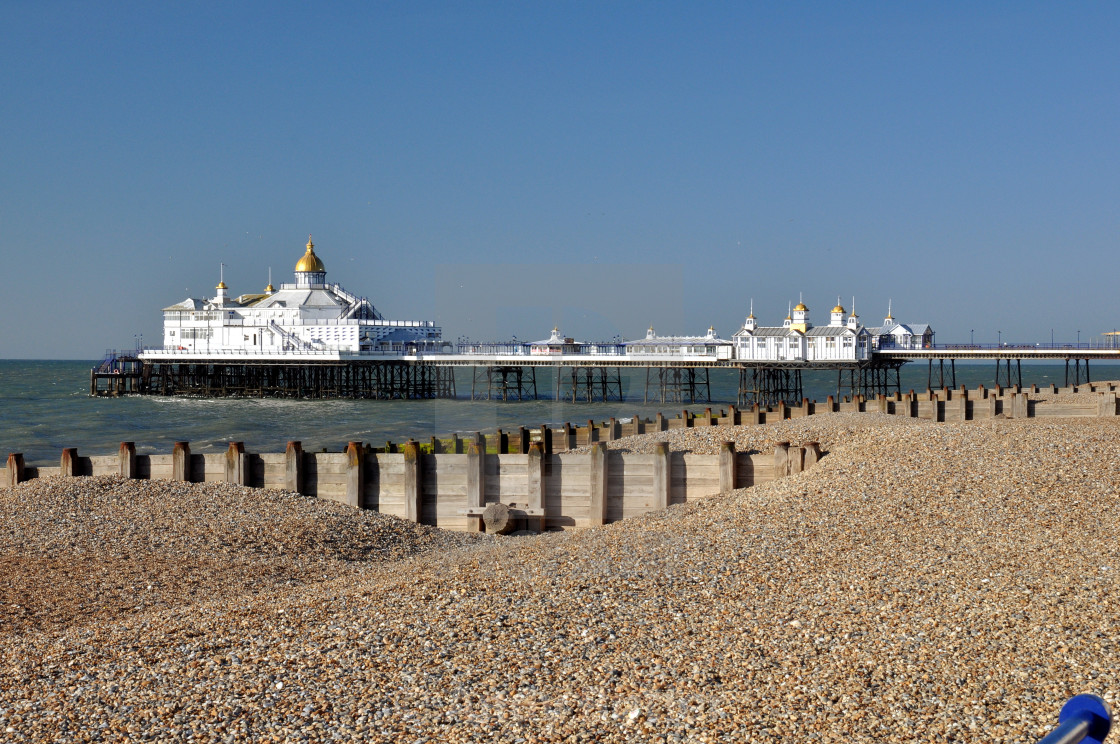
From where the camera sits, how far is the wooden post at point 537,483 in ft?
44.6

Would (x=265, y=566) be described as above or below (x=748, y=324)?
below

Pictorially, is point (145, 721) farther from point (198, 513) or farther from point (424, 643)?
point (198, 513)

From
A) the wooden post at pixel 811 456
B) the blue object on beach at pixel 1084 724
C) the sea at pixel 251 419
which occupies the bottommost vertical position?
the sea at pixel 251 419

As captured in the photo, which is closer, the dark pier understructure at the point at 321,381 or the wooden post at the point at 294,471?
the wooden post at the point at 294,471

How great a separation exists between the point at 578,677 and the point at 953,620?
270cm

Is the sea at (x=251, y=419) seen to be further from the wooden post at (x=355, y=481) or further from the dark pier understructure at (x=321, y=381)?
the wooden post at (x=355, y=481)

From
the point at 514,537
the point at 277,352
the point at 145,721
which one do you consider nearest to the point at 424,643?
the point at 145,721

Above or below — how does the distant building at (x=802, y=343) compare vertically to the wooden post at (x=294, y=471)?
above

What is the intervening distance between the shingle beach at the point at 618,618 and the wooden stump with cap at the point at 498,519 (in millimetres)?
534

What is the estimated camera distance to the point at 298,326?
81188 millimetres

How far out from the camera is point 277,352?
79.6 metres

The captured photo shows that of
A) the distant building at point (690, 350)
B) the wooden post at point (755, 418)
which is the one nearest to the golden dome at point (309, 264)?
the distant building at point (690, 350)

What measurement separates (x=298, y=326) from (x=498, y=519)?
70571mm

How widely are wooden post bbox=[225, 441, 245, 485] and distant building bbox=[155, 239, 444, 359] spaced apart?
61197mm
